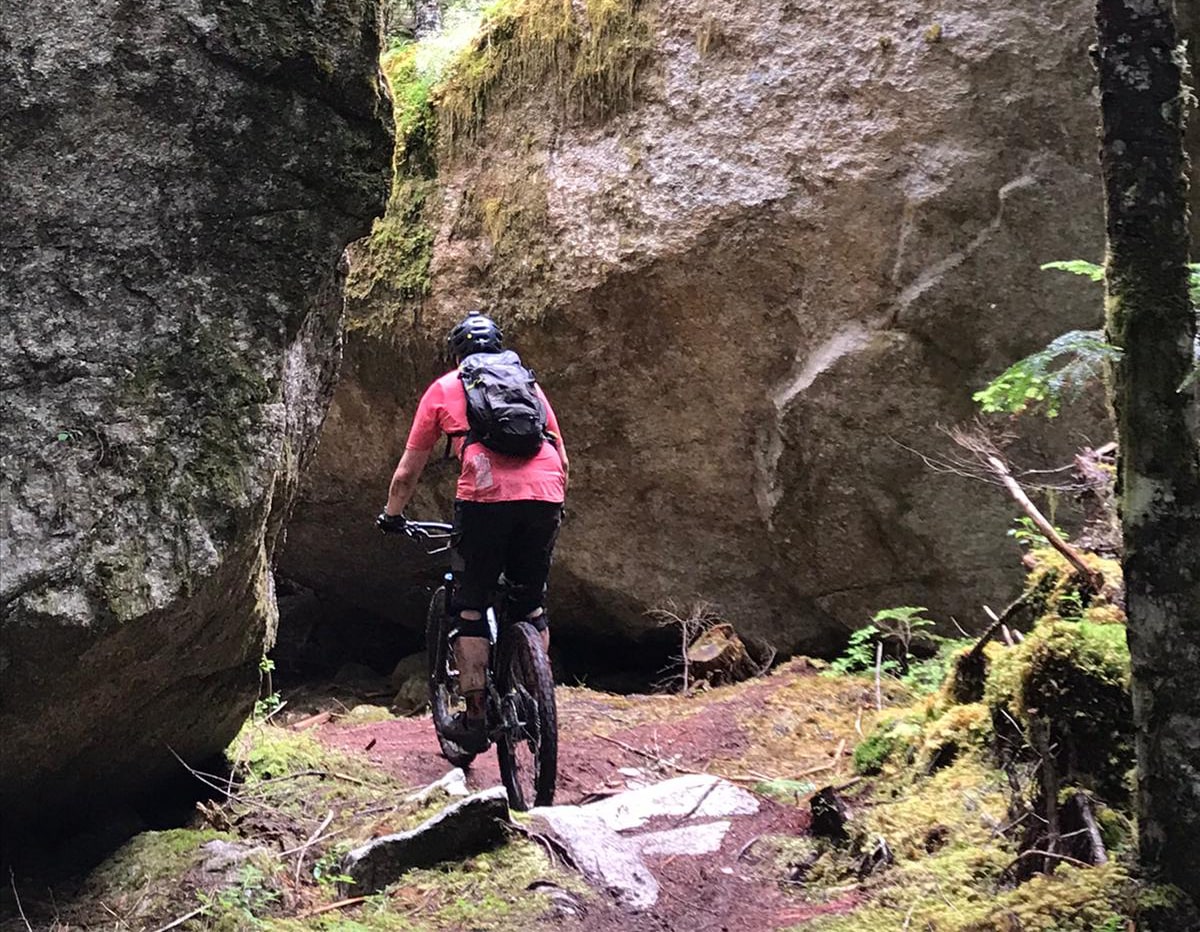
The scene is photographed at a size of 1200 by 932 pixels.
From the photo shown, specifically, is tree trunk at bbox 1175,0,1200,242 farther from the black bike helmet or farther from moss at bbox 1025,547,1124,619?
the black bike helmet

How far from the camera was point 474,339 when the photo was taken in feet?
16.3

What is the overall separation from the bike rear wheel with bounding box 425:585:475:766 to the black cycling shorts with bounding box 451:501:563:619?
48 cm

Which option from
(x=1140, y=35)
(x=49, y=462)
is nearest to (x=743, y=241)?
(x=1140, y=35)

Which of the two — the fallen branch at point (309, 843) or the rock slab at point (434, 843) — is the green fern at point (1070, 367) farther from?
the fallen branch at point (309, 843)

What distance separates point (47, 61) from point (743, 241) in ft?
16.8

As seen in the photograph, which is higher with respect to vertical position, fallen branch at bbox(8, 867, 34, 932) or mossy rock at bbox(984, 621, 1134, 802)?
mossy rock at bbox(984, 621, 1134, 802)

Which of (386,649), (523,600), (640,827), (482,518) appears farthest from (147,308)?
(386,649)

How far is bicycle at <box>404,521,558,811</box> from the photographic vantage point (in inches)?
177

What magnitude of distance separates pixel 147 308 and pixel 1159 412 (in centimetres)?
284

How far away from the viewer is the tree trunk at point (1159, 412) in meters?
2.35

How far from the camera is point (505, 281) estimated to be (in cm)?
796

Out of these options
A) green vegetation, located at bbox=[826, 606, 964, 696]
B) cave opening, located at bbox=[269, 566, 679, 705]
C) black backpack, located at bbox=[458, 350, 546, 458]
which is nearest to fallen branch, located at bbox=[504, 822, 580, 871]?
black backpack, located at bbox=[458, 350, 546, 458]

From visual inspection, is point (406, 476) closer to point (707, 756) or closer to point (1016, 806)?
point (707, 756)

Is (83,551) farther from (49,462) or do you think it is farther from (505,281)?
(505,281)
